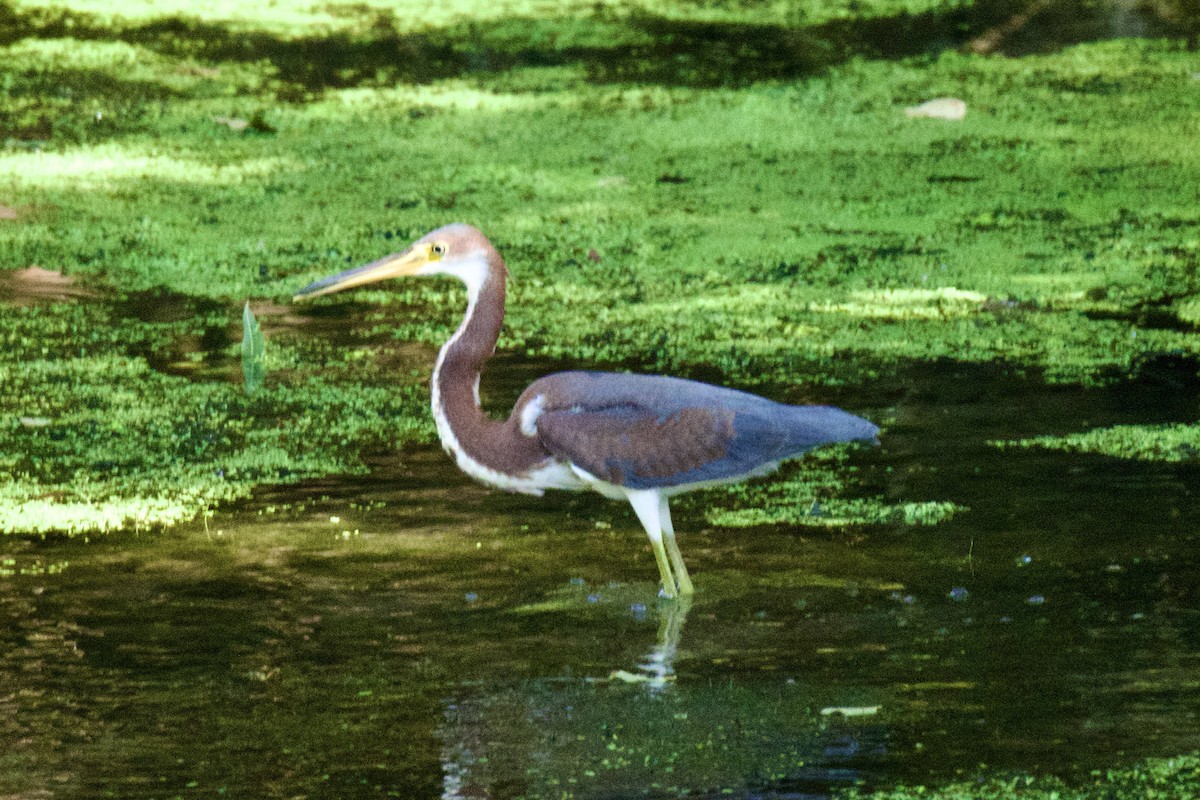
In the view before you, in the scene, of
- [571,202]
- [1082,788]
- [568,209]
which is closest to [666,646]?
[1082,788]

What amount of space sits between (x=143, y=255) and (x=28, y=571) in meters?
3.39

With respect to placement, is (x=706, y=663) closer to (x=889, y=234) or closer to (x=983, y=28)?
(x=889, y=234)

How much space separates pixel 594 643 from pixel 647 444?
543 millimetres

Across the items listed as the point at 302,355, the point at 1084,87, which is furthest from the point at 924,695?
the point at 1084,87

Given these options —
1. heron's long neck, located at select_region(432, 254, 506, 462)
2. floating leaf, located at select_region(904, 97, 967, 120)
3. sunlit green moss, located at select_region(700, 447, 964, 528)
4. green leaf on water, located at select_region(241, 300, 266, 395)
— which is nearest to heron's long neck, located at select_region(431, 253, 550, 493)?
heron's long neck, located at select_region(432, 254, 506, 462)

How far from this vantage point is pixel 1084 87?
11188 millimetres

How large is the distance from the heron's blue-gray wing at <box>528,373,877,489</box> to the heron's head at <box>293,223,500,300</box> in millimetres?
511

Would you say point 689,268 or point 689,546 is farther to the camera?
point 689,268

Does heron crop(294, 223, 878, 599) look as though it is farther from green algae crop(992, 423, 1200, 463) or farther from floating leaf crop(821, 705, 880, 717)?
green algae crop(992, 423, 1200, 463)

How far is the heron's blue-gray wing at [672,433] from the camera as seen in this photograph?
195 inches

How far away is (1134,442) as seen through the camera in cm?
601

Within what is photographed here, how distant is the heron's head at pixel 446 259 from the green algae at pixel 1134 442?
66.8 inches

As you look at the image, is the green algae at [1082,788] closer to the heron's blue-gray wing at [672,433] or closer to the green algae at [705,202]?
the heron's blue-gray wing at [672,433]

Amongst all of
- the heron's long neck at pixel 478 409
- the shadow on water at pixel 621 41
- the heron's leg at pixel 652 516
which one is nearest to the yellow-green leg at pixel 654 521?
the heron's leg at pixel 652 516
